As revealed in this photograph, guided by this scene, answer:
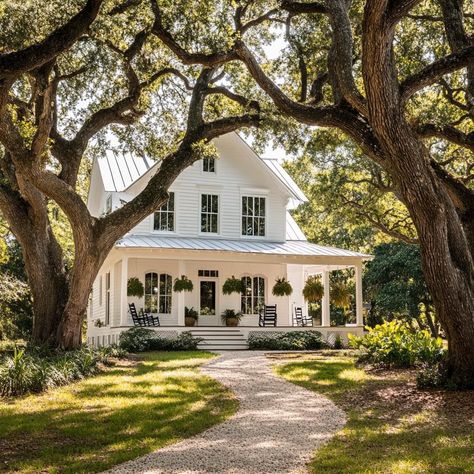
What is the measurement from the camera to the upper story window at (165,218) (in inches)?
985

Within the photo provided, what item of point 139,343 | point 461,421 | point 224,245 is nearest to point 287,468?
point 461,421

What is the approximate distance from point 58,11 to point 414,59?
8772mm

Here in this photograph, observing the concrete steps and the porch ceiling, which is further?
the porch ceiling

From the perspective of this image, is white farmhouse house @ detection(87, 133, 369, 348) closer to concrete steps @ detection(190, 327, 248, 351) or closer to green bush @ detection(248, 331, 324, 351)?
concrete steps @ detection(190, 327, 248, 351)

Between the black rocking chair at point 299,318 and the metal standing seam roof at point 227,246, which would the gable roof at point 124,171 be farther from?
the black rocking chair at point 299,318

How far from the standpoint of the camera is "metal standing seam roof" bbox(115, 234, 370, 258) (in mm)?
22359

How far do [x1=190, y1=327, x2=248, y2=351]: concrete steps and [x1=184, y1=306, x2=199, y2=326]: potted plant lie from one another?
5.00 feet

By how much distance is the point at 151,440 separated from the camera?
23.4 ft

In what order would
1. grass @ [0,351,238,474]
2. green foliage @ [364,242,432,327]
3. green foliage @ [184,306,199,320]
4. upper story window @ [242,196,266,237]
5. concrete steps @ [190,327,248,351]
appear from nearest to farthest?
grass @ [0,351,238,474]
concrete steps @ [190,327,248,351]
green foliage @ [184,306,199,320]
upper story window @ [242,196,266,237]
green foliage @ [364,242,432,327]

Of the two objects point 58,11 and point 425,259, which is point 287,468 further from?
point 58,11

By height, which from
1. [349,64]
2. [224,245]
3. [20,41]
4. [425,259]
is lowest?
[425,259]

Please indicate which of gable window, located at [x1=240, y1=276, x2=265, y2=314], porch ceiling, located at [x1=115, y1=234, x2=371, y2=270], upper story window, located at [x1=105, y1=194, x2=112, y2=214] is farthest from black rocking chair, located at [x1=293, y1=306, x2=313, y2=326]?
upper story window, located at [x1=105, y1=194, x2=112, y2=214]

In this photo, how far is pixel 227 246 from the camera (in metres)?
23.9

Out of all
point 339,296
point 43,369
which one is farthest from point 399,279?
point 43,369
